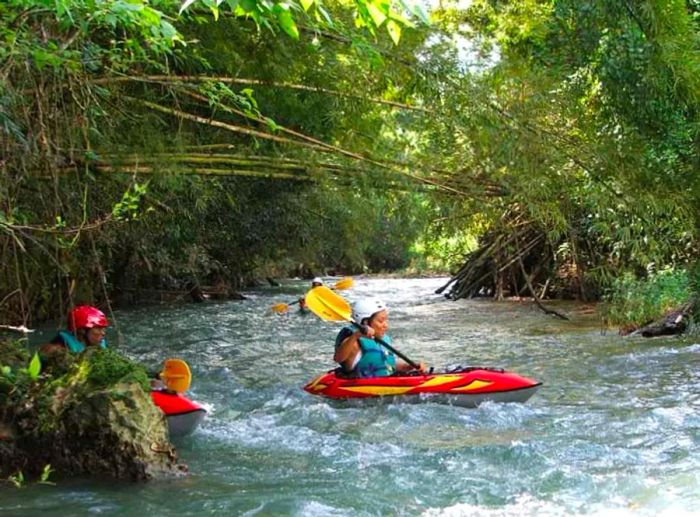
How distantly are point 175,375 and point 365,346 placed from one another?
1.47m

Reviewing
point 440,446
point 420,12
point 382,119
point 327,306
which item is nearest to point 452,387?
point 440,446

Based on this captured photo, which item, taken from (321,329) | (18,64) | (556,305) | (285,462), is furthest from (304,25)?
(556,305)

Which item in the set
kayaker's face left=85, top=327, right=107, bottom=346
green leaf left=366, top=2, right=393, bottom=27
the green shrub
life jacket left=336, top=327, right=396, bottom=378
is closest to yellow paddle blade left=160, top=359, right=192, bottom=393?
kayaker's face left=85, top=327, right=107, bottom=346

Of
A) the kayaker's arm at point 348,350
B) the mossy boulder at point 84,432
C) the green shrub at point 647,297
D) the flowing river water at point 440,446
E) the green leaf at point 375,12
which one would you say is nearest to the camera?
the green leaf at point 375,12

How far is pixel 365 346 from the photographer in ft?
19.8

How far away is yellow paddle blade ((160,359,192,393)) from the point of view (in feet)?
17.4

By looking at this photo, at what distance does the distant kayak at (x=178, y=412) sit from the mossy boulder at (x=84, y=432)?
2.28 ft

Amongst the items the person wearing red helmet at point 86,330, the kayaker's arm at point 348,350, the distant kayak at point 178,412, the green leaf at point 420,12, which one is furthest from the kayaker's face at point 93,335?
the green leaf at point 420,12

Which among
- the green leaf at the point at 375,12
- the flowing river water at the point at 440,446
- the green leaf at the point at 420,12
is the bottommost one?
the flowing river water at the point at 440,446

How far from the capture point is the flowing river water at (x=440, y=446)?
11.5 ft

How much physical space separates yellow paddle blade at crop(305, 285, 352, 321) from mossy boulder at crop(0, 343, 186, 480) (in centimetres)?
276

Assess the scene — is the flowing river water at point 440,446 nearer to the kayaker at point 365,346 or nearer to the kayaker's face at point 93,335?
the kayaker at point 365,346

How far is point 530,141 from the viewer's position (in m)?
6.16

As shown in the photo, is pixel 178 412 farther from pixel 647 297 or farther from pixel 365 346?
pixel 647 297
